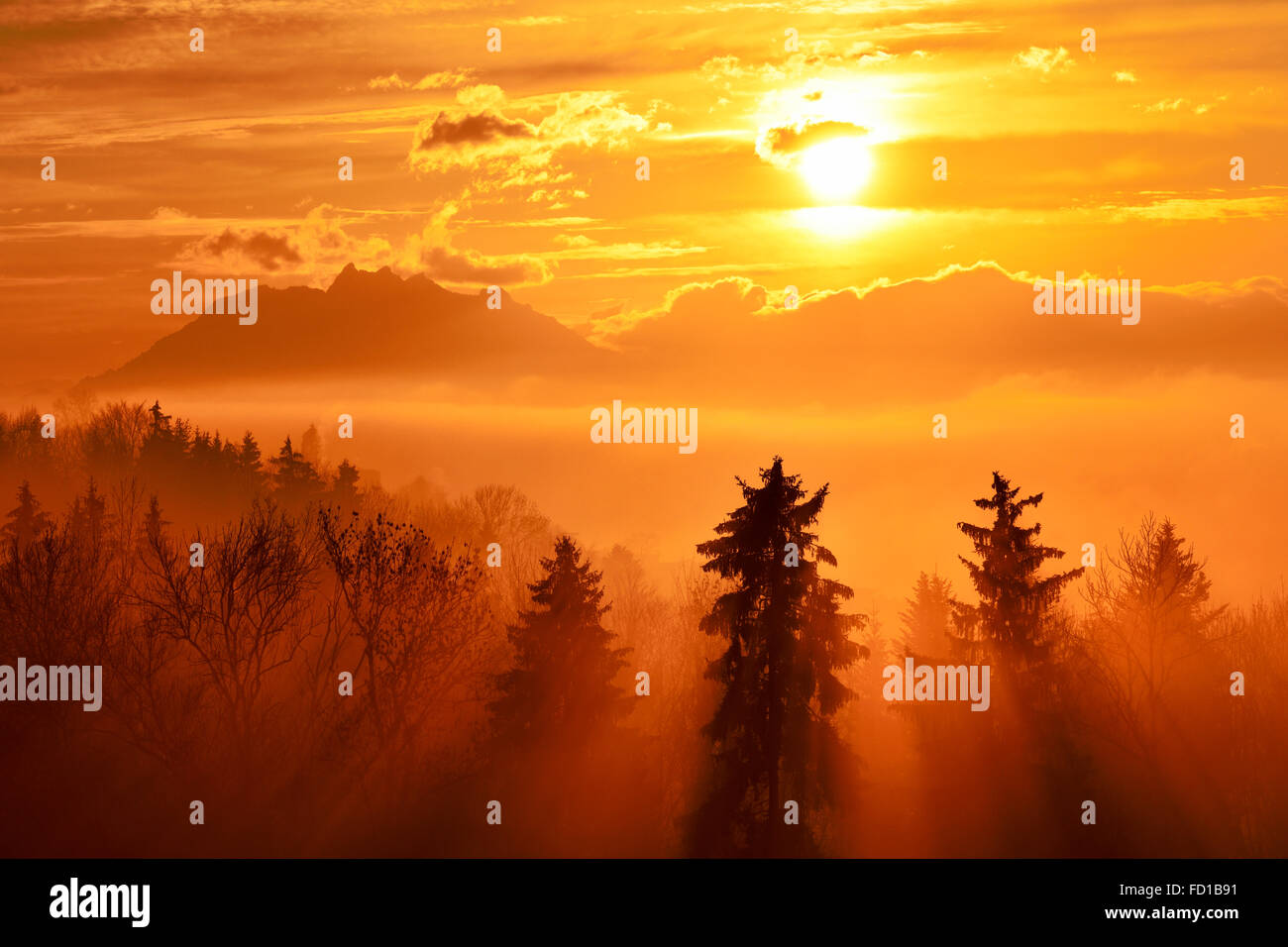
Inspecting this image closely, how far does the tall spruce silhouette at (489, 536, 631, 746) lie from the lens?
47.7 metres

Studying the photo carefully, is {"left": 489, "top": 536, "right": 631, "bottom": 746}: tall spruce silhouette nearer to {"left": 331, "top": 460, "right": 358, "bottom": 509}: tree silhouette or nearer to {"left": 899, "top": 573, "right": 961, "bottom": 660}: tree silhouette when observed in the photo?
{"left": 899, "top": 573, "right": 961, "bottom": 660}: tree silhouette

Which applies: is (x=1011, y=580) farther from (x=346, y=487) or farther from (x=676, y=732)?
(x=346, y=487)

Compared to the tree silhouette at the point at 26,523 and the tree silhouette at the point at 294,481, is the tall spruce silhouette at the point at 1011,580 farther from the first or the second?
the tree silhouette at the point at 294,481

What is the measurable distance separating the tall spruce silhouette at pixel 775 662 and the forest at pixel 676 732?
9 cm

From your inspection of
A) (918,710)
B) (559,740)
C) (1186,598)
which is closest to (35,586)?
(559,740)

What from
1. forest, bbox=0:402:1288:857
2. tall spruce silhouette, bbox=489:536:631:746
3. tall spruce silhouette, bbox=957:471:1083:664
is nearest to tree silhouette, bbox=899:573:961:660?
forest, bbox=0:402:1288:857

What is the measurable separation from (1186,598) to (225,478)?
77917mm

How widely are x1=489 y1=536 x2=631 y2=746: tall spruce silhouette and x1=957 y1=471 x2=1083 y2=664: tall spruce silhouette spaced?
13.2m

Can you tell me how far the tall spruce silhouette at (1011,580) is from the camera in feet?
150

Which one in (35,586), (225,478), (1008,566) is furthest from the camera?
(225,478)

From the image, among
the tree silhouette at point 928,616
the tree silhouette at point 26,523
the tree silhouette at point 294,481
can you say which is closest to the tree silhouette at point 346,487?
the tree silhouette at point 294,481
